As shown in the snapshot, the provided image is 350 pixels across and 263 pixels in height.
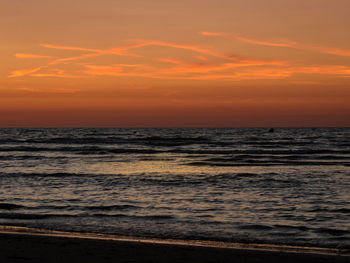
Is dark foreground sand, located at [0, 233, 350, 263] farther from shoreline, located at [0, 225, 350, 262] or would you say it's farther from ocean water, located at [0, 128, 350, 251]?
ocean water, located at [0, 128, 350, 251]

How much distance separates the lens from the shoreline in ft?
27.4

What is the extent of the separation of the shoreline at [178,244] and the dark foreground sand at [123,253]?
2cm

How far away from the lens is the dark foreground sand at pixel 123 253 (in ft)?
25.6

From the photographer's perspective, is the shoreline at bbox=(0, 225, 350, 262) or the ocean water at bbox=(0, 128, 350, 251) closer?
the shoreline at bbox=(0, 225, 350, 262)

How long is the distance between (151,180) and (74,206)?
22.4 ft

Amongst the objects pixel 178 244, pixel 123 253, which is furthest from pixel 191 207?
pixel 123 253

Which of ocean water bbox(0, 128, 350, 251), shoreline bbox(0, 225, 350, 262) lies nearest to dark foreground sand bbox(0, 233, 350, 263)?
shoreline bbox(0, 225, 350, 262)

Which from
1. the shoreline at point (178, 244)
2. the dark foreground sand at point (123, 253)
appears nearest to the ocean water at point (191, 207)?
the shoreline at point (178, 244)

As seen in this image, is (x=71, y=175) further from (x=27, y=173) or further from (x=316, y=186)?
(x=316, y=186)

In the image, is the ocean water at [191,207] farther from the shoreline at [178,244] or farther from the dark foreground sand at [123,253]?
the dark foreground sand at [123,253]

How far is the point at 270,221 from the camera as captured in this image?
11227mm

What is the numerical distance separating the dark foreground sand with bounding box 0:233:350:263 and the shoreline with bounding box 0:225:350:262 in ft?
0.06

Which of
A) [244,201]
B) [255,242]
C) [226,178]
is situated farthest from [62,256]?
[226,178]

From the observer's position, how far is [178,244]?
906 cm
